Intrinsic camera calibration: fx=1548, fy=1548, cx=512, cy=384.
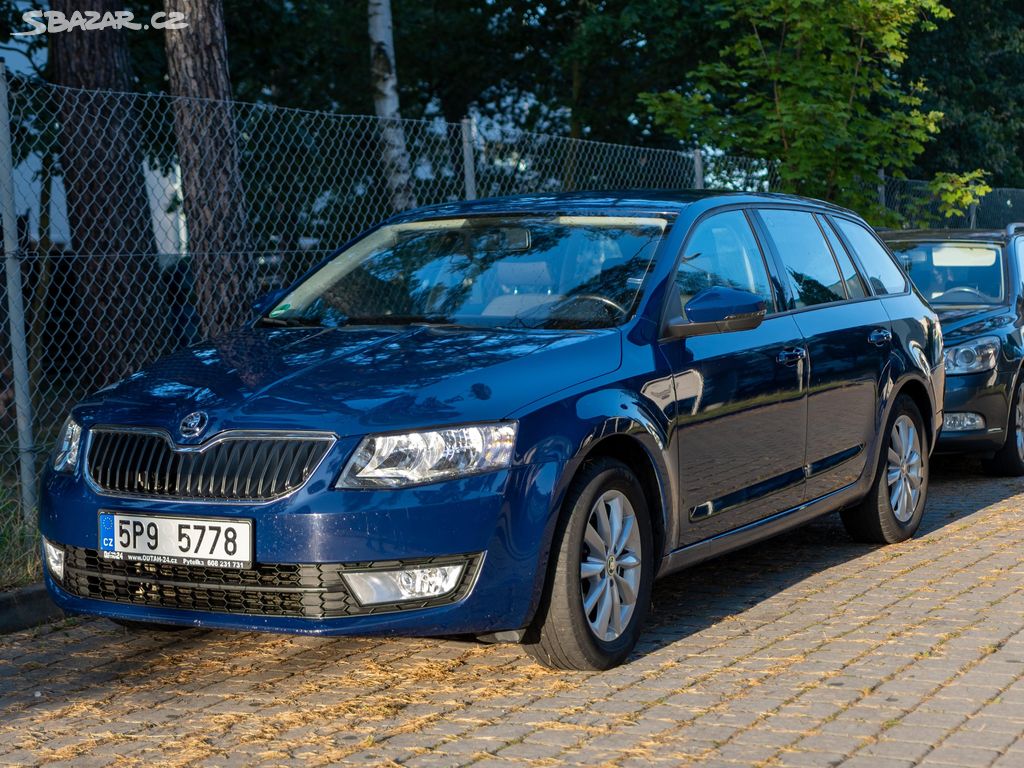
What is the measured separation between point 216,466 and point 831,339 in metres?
3.12

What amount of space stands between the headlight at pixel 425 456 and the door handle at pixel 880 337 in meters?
2.97

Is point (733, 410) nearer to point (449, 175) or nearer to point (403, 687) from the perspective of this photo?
point (403, 687)

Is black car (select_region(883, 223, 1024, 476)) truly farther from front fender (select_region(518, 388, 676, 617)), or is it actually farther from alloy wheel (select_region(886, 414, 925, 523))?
front fender (select_region(518, 388, 676, 617))

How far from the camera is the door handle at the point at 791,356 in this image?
6.38 meters

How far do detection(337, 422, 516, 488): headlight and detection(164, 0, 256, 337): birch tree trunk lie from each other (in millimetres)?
4385

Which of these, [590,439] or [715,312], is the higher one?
[715,312]

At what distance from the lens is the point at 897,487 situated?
7.72 meters

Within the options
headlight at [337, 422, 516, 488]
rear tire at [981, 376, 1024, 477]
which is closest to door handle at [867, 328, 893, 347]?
headlight at [337, 422, 516, 488]

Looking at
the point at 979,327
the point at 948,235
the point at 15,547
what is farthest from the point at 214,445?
the point at 948,235

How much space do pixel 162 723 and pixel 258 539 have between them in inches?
26.3

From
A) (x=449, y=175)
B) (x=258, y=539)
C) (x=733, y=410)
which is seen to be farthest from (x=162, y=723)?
(x=449, y=175)

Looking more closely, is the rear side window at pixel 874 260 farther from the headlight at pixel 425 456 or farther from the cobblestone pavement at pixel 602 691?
the headlight at pixel 425 456

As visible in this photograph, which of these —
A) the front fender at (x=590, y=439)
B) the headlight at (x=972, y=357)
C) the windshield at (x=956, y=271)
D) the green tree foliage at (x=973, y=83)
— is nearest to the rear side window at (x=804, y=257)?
the front fender at (x=590, y=439)

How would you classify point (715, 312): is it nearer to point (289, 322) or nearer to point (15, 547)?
point (289, 322)
